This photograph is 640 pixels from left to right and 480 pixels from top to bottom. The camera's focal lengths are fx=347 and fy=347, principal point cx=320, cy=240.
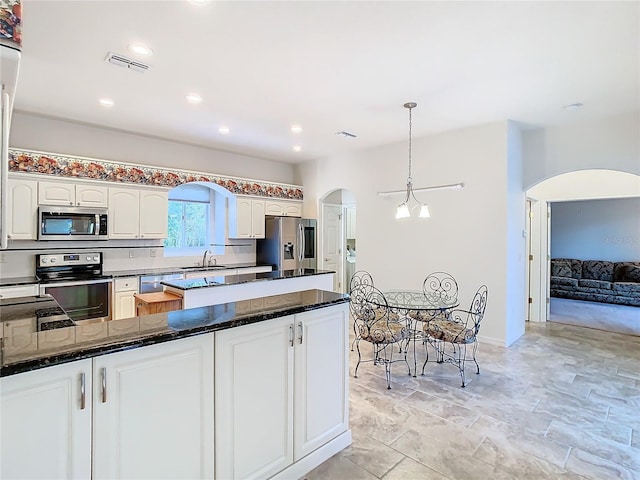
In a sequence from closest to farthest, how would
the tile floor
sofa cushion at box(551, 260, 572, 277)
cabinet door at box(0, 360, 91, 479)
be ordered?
cabinet door at box(0, 360, 91, 479) < the tile floor < sofa cushion at box(551, 260, 572, 277)

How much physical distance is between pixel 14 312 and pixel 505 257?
4.83m

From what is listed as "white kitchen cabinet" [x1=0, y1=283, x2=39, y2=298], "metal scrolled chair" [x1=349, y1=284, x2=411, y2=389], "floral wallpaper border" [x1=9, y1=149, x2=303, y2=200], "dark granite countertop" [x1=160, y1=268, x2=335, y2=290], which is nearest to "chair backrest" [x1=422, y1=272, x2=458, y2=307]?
"metal scrolled chair" [x1=349, y1=284, x2=411, y2=389]

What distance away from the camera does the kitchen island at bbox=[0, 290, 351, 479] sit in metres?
1.23

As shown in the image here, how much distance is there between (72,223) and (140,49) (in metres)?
2.64

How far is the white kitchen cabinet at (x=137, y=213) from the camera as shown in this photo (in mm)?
4699

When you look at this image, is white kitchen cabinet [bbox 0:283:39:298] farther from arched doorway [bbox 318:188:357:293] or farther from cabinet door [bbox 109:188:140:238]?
arched doorway [bbox 318:188:357:293]

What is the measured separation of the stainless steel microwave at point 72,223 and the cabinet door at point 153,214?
0.48 meters

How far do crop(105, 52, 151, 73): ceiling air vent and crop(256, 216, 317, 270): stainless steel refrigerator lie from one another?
3.50 m

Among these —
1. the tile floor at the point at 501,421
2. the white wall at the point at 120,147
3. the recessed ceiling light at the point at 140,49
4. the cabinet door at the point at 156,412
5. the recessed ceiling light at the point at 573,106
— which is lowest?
the tile floor at the point at 501,421

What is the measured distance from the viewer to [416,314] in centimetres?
411

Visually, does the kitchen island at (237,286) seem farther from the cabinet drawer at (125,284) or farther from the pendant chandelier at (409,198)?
the cabinet drawer at (125,284)

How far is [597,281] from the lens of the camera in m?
7.60

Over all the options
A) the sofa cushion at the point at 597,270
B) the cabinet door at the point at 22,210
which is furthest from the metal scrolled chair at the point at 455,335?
the sofa cushion at the point at 597,270

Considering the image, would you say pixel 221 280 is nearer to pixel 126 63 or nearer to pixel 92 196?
pixel 126 63
